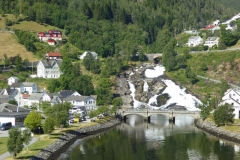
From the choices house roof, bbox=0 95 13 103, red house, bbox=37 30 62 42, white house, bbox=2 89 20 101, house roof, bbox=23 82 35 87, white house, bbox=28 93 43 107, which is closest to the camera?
house roof, bbox=0 95 13 103

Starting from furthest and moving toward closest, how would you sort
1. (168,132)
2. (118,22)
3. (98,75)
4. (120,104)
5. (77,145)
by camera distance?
(118,22) → (98,75) → (120,104) → (168,132) → (77,145)

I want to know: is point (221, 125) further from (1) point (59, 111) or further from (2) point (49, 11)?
(2) point (49, 11)

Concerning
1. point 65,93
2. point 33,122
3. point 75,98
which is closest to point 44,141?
point 33,122

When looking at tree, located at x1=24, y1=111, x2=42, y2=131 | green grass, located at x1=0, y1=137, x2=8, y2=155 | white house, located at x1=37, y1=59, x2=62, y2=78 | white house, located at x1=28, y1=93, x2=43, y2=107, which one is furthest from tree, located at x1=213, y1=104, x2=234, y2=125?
white house, located at x1=37, y1=59, x2=62, y2=78

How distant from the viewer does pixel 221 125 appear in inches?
3059

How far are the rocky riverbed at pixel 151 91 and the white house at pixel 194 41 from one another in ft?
98.6

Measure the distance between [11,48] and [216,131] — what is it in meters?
83.4

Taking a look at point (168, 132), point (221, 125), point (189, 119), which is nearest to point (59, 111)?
point (168, 132)

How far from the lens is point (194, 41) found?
160 m

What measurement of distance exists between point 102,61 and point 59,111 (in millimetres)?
61725

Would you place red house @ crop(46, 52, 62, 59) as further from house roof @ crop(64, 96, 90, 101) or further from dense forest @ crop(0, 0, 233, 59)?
house roof @ crop(64, 96, 90, 101)

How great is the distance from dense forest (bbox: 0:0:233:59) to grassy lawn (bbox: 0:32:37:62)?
1872cm

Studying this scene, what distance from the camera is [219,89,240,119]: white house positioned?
83750mm

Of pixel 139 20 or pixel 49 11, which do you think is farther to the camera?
pixel 139 20
